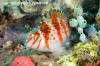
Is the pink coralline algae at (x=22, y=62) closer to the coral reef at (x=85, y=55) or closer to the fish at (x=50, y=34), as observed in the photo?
the fish at (x=50, y=34)

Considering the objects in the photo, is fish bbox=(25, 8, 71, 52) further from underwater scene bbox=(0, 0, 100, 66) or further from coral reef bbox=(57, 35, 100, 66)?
coral reef bbox=(57, 35, 100, 66)

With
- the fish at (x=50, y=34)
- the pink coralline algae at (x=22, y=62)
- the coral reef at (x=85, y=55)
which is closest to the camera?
the coral reef at (x=85, y=55)

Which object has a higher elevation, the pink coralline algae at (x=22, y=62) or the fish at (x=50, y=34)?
the fish at (x=50, y=34)

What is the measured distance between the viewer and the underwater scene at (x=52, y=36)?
3068mm

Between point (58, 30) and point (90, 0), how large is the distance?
2.74 m

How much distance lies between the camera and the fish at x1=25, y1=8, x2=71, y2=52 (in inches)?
131

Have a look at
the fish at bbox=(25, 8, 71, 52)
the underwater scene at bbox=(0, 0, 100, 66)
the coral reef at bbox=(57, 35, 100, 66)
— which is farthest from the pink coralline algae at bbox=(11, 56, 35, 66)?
the coral reef at bbox=(57, 35, 100, 66)

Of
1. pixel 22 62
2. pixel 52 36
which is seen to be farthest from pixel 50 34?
pixel 22 62

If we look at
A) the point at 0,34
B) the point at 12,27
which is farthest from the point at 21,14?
the point at 0,34

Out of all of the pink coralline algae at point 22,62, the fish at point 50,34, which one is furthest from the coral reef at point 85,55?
the pink coralline algae at point 22,62

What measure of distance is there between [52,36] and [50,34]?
81 millimetres

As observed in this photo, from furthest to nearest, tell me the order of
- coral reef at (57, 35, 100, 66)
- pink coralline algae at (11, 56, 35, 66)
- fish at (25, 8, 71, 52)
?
fish at (25, 8, 71, 52) < pink coralline algae at (11, 56, 35, 66) < coral reef at (57, 35, 100, 66)

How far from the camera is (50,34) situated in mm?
3455

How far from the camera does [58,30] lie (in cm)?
359
